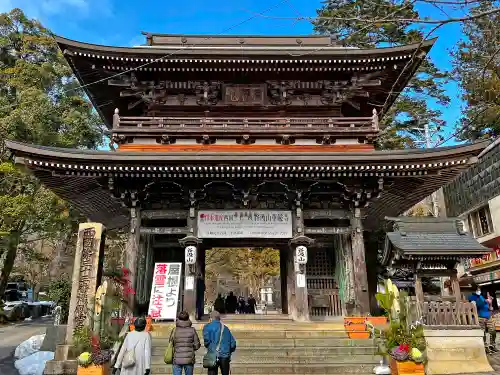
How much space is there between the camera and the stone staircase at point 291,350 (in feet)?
32.2

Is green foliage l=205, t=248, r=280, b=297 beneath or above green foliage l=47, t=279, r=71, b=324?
above

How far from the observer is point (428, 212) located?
1394 inches

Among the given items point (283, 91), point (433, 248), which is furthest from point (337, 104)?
point (433, 248)

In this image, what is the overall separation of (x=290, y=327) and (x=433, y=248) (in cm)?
475

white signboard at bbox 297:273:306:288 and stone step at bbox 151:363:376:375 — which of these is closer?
stone step at bbox 151:363:376:375

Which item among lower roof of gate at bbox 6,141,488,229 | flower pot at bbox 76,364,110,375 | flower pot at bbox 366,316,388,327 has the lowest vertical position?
flower pot at bbox 76,364,110,375

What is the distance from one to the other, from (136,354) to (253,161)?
7.71m

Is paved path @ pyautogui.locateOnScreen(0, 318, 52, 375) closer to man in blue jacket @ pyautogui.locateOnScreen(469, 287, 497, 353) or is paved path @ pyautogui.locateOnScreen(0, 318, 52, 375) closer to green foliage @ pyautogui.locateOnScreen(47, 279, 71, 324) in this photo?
green foliage @ pyautogui.locateOnScreen(47, 279, 71, 324)

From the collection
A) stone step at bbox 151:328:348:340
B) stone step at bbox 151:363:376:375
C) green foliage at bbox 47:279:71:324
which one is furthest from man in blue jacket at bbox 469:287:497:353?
green foliage at bbox 47:279:71:324

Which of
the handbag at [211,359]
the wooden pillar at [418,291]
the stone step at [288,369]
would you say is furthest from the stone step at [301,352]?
the handbag at [211,359]

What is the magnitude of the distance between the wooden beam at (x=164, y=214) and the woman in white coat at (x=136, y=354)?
25.9 ft

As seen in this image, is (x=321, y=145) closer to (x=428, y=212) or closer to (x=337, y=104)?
(x=337, y=104)

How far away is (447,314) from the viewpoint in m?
10.1

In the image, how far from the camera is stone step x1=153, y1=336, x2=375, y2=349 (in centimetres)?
1095
